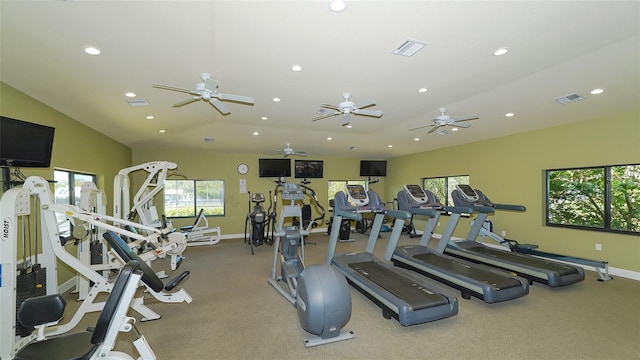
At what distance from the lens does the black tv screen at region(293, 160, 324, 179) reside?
30.7 ft

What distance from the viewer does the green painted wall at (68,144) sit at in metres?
3.23

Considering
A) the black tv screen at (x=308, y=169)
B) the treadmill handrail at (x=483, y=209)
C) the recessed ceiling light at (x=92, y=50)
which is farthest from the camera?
A: the black tv screen at (x=308, y=169)

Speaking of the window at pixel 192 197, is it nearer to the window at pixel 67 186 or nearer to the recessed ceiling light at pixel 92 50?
the window at pixel 67 186

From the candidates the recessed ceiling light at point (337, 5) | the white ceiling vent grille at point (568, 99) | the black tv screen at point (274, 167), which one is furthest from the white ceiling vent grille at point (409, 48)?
the black tv screen at point (274, 167)

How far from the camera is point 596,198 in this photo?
5156 mm

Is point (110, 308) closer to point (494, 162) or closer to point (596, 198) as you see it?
point (596, 198)

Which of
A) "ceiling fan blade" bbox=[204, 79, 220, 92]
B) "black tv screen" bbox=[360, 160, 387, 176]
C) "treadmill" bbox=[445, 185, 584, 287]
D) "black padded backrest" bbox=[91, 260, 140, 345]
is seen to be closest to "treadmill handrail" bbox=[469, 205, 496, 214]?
"treadmill" bbox=[445, 185, 584, 287]

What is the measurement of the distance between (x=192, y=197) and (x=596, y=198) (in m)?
9.49

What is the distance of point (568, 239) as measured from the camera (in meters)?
5.34

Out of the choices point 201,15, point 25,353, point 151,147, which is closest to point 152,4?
point 201,15

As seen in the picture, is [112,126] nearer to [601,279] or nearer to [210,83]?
[210,83]

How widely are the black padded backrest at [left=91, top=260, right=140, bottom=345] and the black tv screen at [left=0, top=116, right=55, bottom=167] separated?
2396 millimetres

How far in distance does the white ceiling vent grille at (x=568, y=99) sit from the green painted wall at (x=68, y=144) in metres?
7.07

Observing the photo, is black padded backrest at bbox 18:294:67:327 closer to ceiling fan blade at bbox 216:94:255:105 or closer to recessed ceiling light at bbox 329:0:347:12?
ceiling fan blade at bbox 216:94:255:105
